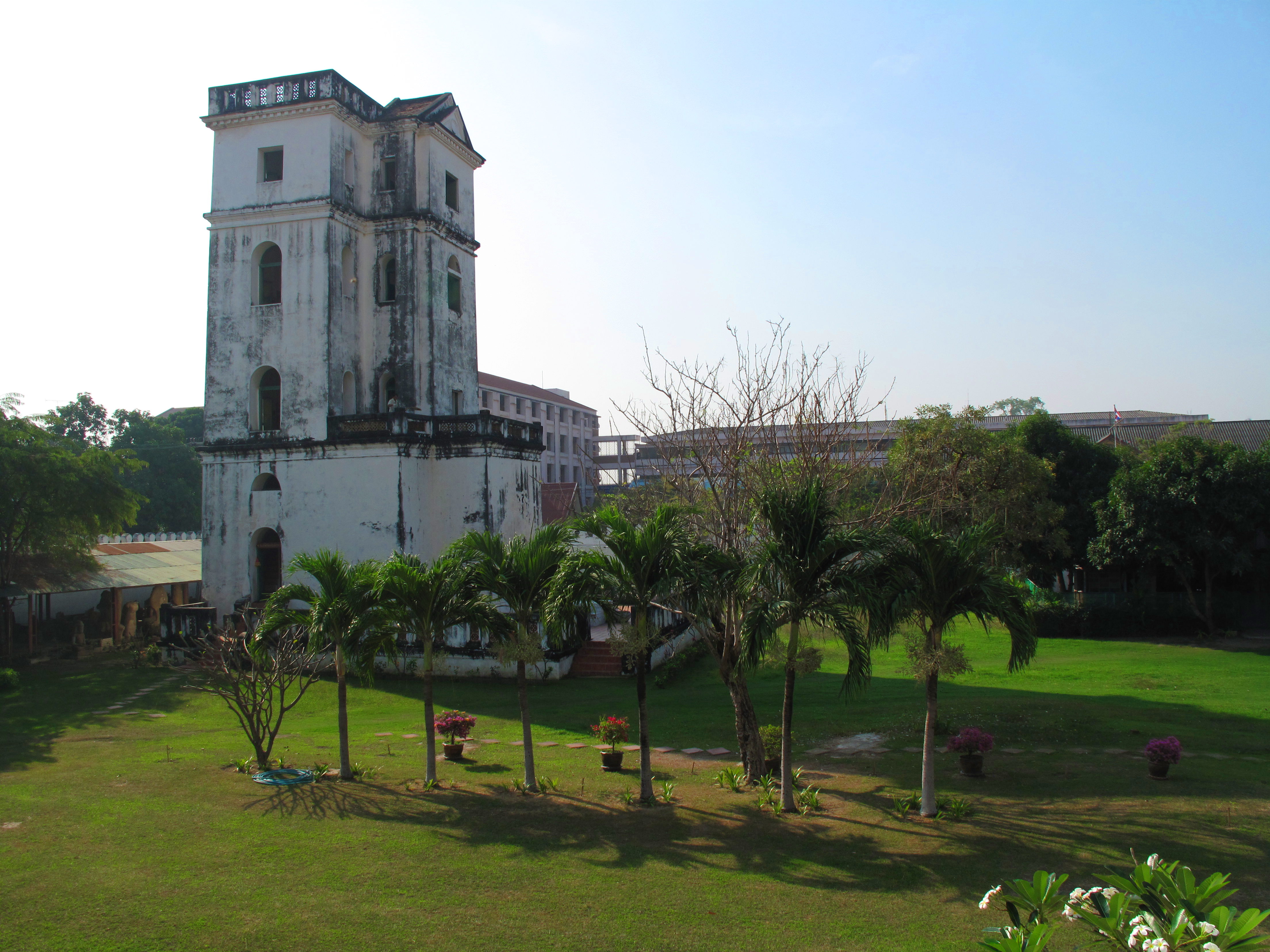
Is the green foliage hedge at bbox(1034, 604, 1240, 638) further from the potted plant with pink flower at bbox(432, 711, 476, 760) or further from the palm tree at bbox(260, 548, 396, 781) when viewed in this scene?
the palm tree at bbox(260, 548, 396, 781)

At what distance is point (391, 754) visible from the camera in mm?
14164

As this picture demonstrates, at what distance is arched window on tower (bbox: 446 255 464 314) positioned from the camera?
27.3 m

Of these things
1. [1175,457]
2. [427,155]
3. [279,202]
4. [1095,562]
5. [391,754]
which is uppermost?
[427,155]

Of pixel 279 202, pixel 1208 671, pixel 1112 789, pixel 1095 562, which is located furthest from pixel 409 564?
pixel 1095 562

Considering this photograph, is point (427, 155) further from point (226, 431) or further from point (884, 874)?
point (884, 874)

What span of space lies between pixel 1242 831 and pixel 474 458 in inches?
730

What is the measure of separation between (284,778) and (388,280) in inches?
699

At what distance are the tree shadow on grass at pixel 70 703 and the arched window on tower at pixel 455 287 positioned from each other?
13222mm

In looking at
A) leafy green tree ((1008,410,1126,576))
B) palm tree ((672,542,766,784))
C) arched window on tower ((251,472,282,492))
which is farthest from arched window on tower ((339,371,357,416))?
leafy green tree ((1008,410,1126,576))

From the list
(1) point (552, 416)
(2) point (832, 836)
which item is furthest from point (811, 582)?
(1) point (552, 416)

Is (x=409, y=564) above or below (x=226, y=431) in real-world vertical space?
below

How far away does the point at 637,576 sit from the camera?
1094 cm

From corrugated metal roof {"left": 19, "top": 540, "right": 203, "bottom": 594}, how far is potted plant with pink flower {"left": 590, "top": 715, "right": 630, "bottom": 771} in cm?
1620

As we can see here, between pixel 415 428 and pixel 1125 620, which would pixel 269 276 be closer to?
Result: pixel 415 428
